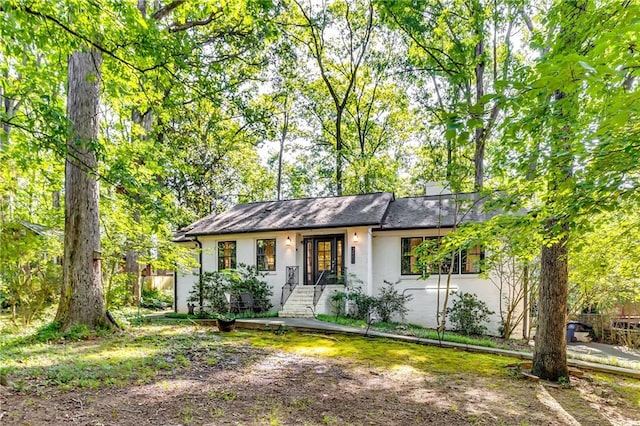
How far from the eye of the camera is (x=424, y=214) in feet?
45.6

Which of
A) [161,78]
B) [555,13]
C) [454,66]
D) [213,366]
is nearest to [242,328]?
[213,366]

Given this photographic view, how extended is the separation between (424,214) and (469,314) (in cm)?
397

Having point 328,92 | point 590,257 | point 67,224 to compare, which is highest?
point 328,92

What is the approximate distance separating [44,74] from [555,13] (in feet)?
31.6

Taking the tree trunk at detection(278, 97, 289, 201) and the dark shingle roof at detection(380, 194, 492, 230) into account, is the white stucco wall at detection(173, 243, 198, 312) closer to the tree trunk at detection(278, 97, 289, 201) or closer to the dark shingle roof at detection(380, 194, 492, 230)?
the dark shingle roof at detection(380, 194, 492, 230)

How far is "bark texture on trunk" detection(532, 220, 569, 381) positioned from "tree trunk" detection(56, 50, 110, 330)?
27.8 feet

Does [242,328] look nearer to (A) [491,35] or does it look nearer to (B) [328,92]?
(A) [491,35]

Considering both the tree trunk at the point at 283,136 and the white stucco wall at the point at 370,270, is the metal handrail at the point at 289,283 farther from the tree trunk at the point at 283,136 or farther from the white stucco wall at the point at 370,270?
the tree trunk at the point at 283,136

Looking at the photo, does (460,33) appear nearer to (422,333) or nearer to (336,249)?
(336,249)

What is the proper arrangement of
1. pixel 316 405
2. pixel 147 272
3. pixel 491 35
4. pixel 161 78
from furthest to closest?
1. pixel 147 272
2. pixel 491 35
3. pixel 161 78
4. pixel 316 405

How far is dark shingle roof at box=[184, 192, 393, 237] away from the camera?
1397 cm

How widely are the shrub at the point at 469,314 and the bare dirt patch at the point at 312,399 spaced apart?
5.55m

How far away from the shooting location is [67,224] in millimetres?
7621

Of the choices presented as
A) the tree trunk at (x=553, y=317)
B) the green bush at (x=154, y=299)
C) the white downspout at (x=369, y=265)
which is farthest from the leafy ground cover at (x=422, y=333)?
the green bush at (x=154, y=299)
